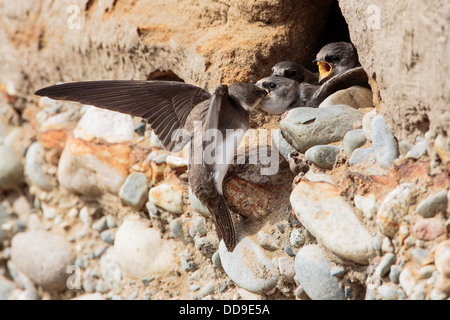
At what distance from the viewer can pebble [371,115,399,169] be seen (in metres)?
2.14

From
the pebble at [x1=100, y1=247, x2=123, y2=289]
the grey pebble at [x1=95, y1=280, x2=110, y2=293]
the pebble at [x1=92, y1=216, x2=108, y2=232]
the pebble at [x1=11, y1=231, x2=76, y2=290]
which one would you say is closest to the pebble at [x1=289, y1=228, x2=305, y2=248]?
the pebble at [x1=100, y1=247, x2=123, y2=289]

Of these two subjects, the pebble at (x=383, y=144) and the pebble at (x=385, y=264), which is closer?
the pebble at (x=385, y=264)

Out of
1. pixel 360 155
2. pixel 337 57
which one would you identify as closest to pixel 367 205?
pixel 360 155

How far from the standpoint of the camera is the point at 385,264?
1977 millimetres

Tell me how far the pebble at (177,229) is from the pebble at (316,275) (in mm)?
899

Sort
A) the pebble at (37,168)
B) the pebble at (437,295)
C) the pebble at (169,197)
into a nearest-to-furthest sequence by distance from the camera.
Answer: the pebble at (437,295), the pebble at (169,197), the pebble at (37,168)

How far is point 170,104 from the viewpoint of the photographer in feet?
9.49

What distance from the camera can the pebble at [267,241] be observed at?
251 cm

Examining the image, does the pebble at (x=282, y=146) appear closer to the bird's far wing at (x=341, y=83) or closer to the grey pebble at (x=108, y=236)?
the bird's far wing at (x=341, y=83)

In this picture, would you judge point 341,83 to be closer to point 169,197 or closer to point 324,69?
point 324,69

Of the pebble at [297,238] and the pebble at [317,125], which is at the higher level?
the pebble at [317,125]

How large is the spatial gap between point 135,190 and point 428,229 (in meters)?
1.78

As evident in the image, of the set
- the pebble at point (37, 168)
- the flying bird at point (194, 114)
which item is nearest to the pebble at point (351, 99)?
the flying bird at point (194, 114)

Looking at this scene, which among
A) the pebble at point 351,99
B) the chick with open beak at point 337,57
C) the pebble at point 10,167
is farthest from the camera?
the pebble at point 10,167
